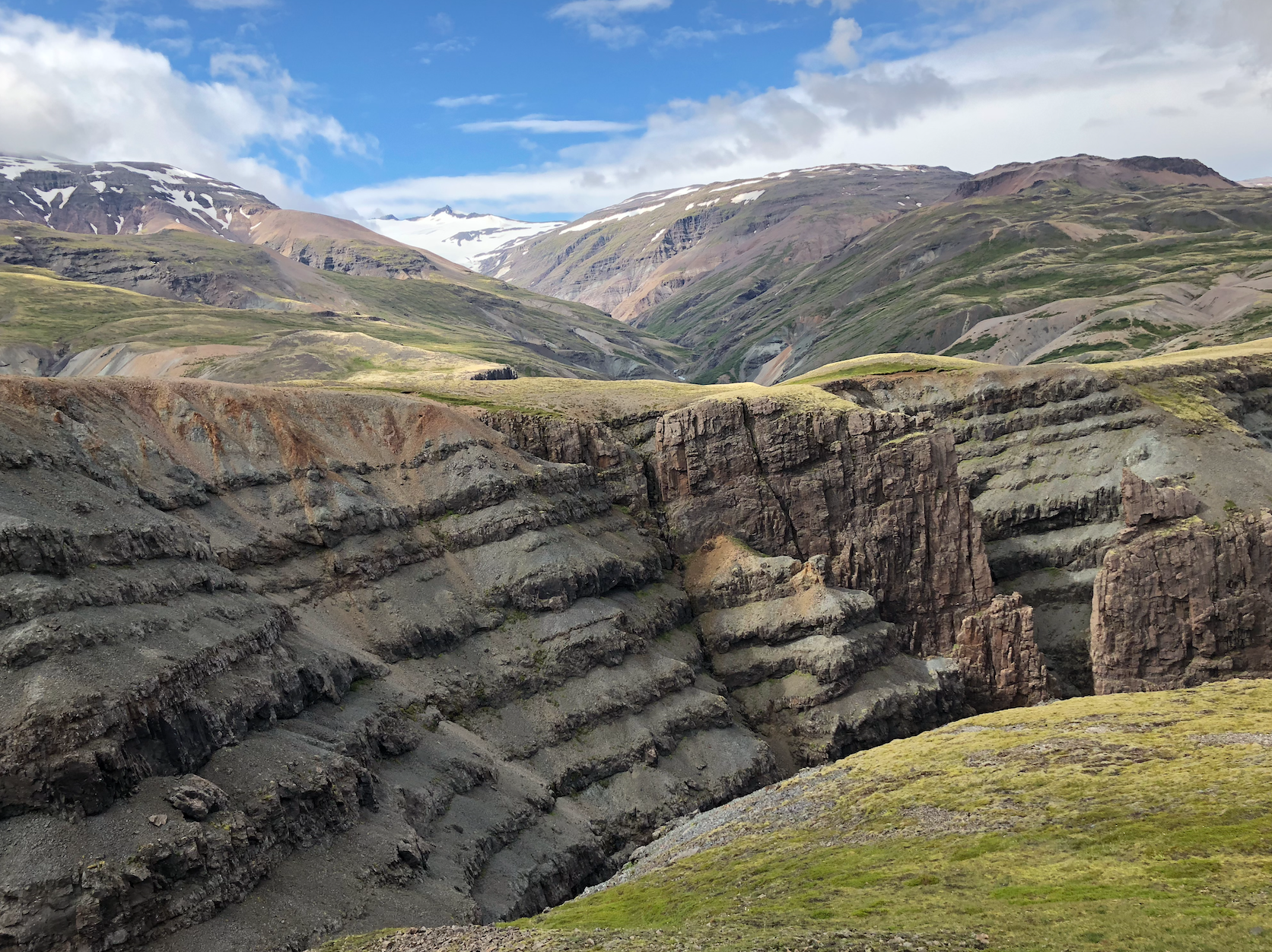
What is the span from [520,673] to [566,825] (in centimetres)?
2171

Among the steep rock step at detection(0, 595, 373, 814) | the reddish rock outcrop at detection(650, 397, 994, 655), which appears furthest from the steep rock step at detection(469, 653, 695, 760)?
the reddish rock outcrop at detection(650, 397, 994, 655)

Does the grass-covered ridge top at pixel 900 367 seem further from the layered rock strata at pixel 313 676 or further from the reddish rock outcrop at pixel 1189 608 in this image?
the layered rock strata at pixel 313 676

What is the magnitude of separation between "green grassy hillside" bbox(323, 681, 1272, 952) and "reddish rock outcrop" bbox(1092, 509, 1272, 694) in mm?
29587

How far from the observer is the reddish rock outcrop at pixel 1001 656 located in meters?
143

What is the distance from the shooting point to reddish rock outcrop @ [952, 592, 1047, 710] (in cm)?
14275

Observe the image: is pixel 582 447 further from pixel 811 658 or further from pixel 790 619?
pixel 811 658

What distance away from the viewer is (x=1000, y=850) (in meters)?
70.0

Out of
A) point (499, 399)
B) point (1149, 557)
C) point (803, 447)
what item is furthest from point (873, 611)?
point (499, 399)

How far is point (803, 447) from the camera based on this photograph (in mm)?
154500

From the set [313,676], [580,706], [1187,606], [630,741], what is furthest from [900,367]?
[313,676]

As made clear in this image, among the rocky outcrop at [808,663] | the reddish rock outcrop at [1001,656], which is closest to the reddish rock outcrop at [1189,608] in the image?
the reddish rock outcrop at [1001,656]

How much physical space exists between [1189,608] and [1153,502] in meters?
17.0

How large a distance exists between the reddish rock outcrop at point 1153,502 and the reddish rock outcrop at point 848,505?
23.3 m

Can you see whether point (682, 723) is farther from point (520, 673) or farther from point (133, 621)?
point (133, 621)
